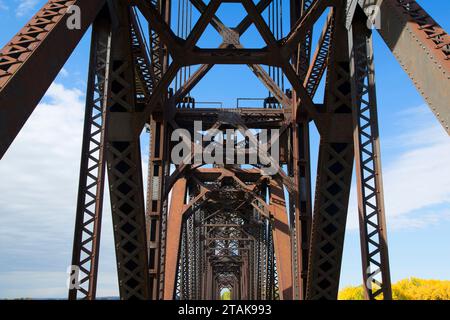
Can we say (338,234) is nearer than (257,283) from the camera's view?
Yes

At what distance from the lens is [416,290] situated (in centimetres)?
5947

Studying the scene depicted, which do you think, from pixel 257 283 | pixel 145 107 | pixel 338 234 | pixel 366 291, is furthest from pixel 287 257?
pixel 257 283

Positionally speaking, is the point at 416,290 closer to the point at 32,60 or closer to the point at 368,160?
the point at 368,160

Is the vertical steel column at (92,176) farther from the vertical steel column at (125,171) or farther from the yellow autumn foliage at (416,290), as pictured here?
the yellow autumn foliage at (416,290)

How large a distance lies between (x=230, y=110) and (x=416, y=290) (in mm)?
Result: 50322

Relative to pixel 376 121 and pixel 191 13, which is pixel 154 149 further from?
pixel 376 121

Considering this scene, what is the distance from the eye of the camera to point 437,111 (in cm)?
681

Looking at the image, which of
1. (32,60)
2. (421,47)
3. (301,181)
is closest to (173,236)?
(301,181)

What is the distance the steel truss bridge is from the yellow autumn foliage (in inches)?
1367

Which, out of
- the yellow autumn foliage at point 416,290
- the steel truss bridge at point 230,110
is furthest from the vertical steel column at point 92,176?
the yellow autumn foliage at point 416,290

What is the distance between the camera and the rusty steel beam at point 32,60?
594cm
